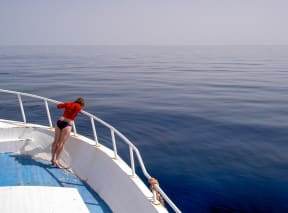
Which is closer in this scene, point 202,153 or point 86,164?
point 86,164

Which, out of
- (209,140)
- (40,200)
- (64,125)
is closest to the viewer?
(40,200)

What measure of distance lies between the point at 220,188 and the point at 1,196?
18.7ft

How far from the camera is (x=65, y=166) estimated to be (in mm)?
6871

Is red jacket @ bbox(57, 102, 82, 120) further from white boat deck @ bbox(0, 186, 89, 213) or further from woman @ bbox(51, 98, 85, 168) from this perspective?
white boat deck @ bbox(0, 186, 89, 213)

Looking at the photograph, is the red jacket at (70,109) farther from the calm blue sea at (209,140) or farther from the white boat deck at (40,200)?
the calm blue sea at (209,140)

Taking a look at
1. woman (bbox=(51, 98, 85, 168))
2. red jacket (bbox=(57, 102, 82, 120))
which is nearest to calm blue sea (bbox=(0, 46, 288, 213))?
woman (bbox=(51, 98, 85, 168))

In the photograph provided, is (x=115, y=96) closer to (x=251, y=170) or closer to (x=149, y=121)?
(x=149, y=121)

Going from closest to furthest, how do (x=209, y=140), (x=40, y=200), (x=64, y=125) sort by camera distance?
(x=40, y=200), (x=64, y=125), (x=209, y=140)

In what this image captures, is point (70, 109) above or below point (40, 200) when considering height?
above

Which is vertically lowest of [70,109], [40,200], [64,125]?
[40,200]

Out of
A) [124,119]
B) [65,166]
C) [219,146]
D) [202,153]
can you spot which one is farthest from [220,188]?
[124,119]

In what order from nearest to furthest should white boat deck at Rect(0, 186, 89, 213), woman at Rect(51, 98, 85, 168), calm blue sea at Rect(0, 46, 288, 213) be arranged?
white boat deck at Rect(0, 186, 89, 213) < woman at Rect(51, 98, 85, 168) < calm blue sea at Rect(0, 46, 288, 213)

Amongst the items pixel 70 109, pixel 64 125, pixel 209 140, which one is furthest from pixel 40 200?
pixel 209 140

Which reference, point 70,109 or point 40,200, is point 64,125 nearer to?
point 70,109
